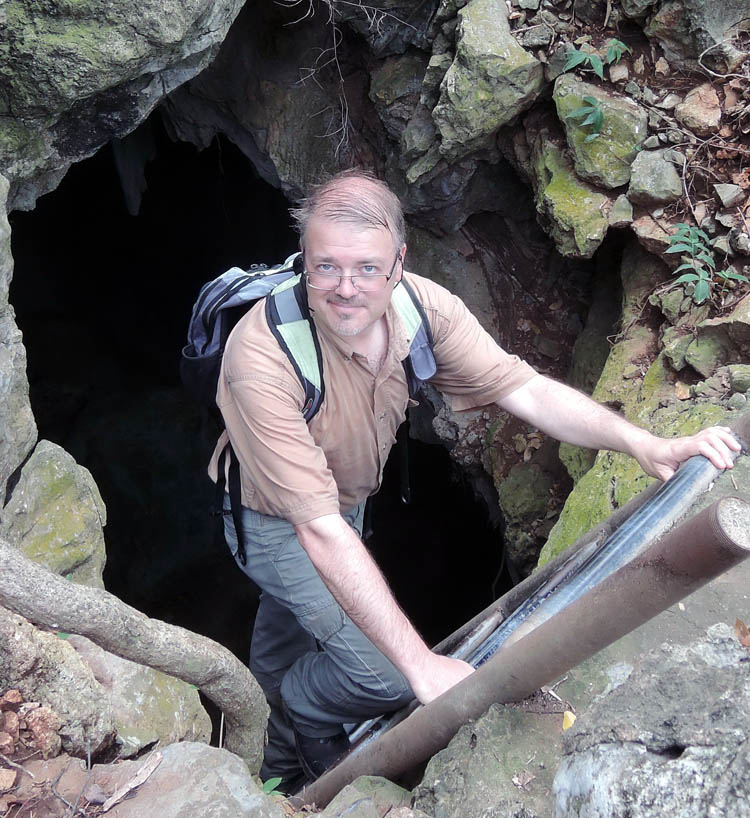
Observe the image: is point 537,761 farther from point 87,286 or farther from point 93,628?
point 87,286

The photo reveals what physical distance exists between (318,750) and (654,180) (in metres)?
3.36

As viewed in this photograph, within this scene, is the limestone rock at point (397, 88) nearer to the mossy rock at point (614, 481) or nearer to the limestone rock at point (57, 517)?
Answer: the mossy rock at point (614, 481)

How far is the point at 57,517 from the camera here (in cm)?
301

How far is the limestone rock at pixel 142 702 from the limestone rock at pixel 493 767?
0.76 metres

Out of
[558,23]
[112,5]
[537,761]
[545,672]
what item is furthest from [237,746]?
[558,23]

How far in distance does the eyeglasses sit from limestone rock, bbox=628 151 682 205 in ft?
7.87

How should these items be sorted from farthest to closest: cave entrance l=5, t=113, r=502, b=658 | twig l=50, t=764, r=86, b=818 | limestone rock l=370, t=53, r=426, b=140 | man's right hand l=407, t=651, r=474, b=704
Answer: cave entrance l=5, t=113, r=502, b=658 → limestone rock l=370, t=53, r=426, b=140 → man's right hand l=407, t=651, r=474, b=704 → twig l=50, t=764, r=86, b=818

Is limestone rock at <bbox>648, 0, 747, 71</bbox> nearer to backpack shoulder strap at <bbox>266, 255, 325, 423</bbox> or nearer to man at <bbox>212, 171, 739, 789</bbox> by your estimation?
man at <bbox>212, 171, 739, 789</bbox>

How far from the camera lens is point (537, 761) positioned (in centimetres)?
162

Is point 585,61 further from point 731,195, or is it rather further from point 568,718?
point 568,718

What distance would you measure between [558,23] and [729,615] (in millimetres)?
3598

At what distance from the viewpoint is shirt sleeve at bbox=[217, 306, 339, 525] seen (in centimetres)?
197

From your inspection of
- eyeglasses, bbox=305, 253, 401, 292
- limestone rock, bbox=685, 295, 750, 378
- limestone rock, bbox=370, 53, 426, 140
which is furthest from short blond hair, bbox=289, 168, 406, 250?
limestone rock, bbox=370, 53, 426, 140

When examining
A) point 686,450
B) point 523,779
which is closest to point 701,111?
point 686,450
